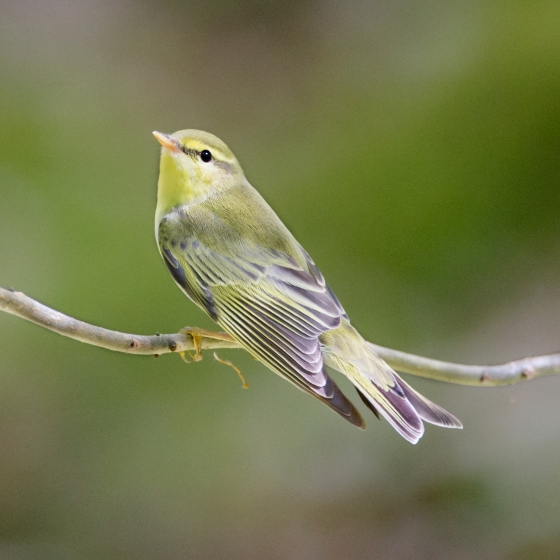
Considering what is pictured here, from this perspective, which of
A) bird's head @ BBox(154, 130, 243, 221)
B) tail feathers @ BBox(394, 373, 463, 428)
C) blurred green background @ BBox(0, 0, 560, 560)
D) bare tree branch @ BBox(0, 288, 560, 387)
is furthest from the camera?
blurred green background @ BBox(0, 0, 560, 560)

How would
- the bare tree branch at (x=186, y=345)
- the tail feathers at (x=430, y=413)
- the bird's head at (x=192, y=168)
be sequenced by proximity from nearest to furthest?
the bare tree branch at (x=186, y=345)
the tail feathers at (x=430, y=413)
the bird's head at (x=192, y=168)

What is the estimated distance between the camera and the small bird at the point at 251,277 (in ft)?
2.76

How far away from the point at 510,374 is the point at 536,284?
1.68ft

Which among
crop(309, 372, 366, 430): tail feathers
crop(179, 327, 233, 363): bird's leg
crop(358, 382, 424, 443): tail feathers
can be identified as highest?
crop(179, 327, 233, 363): bird's leg

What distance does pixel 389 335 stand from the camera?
4.76 feet

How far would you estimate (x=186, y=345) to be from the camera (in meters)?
0.85

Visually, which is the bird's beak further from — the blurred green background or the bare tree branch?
the blurred green background

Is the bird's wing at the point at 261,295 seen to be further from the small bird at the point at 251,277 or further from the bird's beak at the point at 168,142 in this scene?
the bird's beak at the point at 168,142

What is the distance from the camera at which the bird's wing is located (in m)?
0.85

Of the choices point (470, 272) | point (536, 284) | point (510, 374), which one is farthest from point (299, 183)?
point (510, 374)

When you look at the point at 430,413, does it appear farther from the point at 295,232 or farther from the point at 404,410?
the point at 295,232

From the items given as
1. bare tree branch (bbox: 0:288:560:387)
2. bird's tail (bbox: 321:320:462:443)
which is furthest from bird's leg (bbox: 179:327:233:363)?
bird's tail (bbox: 321:320:462:443)

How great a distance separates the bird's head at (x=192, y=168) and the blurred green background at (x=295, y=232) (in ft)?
1.27

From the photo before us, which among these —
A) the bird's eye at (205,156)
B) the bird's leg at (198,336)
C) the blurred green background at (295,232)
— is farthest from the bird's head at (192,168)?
the blurred green background at (295,232)
